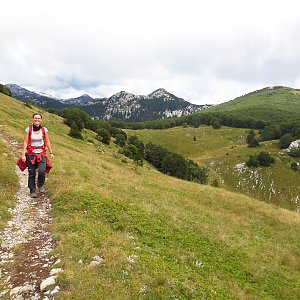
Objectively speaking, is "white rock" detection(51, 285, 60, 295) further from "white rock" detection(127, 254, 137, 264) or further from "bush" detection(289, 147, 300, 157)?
"bush" detection(289, 147, 300, 157)

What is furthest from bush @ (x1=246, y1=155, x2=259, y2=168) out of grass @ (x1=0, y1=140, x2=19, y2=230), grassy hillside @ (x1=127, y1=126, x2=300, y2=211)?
grass @ (x1=0, y1=140, x2=19, y2=230)

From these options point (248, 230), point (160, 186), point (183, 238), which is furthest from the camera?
point (160, 186)

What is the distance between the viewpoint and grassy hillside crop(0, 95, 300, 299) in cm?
938

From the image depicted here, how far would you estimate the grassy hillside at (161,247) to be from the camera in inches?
369

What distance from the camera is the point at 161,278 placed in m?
9.60

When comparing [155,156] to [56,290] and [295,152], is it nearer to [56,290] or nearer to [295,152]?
[295,152]

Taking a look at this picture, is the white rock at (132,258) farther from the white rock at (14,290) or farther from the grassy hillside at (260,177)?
the grassy hillside at (260,177)

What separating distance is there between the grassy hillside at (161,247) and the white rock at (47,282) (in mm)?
234

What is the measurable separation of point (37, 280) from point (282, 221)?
64.9 ft

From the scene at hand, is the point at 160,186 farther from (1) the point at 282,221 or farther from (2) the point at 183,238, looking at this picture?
(2) the point at 183,238

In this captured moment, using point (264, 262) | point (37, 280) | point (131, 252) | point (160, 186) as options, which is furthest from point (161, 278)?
point (160, 186)

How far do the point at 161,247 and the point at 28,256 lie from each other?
538 cm

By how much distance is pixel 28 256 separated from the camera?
410 inches

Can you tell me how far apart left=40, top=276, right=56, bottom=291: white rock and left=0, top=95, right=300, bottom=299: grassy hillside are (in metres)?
0.23
